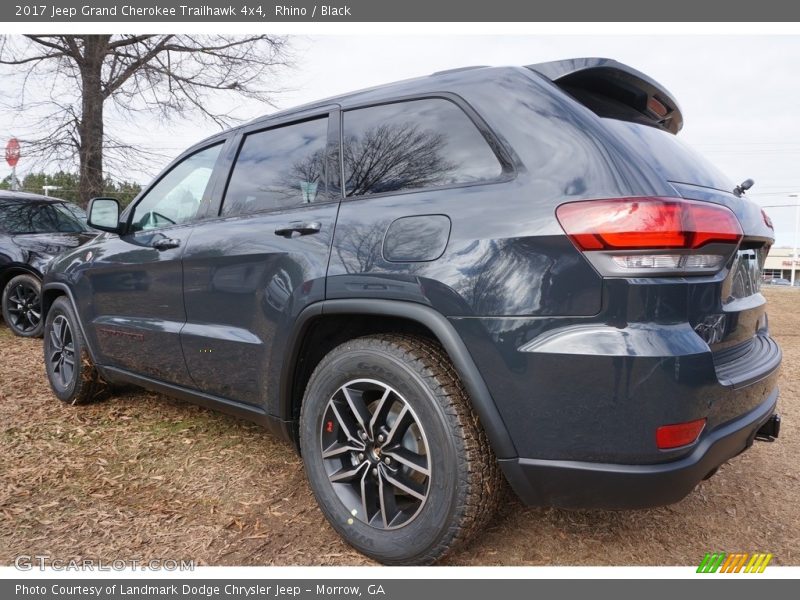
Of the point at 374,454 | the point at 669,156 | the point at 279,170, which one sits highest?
the point at 669,156

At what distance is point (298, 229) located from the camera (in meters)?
2.40

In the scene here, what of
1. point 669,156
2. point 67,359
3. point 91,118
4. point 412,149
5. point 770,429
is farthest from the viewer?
point 91,118

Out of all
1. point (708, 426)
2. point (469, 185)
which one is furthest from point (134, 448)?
point (708, 426)

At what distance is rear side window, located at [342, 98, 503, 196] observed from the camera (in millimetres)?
2049

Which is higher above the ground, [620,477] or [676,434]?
[676,434]

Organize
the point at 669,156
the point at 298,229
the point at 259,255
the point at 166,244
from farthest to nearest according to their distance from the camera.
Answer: the point at 166,244 < the point at 259,255 < the point at 298,229 < the point at 669,156

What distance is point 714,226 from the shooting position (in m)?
1.76

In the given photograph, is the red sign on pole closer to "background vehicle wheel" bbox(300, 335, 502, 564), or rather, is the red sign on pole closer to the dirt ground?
the dirt ground

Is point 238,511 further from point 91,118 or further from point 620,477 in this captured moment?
point 91,118

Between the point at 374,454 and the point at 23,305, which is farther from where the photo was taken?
the point at 23,305

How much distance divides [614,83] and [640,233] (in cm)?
85

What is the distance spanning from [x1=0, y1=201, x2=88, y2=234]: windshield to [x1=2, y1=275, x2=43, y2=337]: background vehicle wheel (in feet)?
2.41

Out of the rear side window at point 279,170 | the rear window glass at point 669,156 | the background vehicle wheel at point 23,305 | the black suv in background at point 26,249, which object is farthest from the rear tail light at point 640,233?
the background vehicle wheel at point 23,305

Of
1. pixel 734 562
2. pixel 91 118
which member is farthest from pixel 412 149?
pixel 91 118
